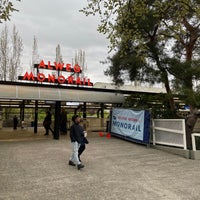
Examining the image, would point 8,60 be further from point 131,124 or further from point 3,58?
point 131,124

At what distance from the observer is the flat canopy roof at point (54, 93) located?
38.5ft

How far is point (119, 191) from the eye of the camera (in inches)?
208

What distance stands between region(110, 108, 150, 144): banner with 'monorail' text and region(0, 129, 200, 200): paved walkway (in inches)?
68.4

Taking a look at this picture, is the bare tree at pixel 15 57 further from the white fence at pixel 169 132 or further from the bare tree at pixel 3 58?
the white fence at pixel 169 132

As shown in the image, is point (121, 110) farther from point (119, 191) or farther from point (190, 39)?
point (119, 191)

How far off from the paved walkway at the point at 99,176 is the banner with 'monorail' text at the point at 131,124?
174cm

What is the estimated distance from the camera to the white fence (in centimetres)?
967

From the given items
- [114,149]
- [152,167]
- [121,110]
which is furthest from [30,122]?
[152,167]

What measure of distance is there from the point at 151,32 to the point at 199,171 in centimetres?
703

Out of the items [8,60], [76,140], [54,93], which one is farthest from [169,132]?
[8,60]

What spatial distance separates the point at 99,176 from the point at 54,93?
726cm

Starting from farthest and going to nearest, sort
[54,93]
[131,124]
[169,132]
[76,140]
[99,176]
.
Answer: [54,93] → [131,124] → [169,132] → [76,140] → [99,176]

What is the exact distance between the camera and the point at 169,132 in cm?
1038

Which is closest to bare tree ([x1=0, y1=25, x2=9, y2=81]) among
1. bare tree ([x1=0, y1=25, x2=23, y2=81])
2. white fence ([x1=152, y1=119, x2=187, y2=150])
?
bare tree ([x1=0, y1=25, x2=23, y2=81])
